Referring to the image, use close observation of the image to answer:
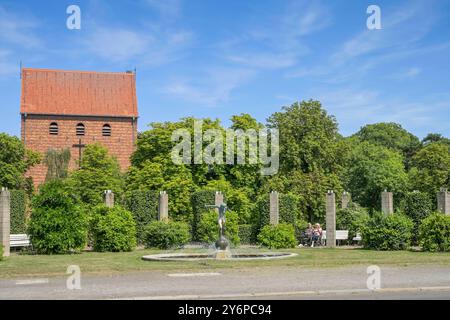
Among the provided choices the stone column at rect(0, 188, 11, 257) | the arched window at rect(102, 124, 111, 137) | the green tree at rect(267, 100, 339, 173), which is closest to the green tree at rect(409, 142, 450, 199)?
the green tree at rect(267, 100, 339, 173)

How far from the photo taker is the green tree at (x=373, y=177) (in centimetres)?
7208

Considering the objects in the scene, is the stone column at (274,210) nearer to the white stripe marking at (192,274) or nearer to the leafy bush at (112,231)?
the leafy bush at (112,231)

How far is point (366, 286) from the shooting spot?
52.9 ft

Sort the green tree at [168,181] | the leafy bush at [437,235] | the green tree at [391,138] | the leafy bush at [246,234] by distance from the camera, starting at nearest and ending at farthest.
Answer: the leafy bush at [437,235] → the leafy bush at [246,234] → the green tree at [168,181] → the green tree at [391,138]

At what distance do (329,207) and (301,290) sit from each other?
21582 millimetres

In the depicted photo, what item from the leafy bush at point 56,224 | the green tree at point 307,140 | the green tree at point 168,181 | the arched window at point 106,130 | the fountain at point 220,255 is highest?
the arched window at point 106,130

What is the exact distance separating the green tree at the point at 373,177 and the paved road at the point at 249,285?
52.4 meters

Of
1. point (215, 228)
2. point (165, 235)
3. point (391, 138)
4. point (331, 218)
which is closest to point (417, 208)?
point (331, 218)

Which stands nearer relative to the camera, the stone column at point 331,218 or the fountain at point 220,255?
the fountain at point 220,255

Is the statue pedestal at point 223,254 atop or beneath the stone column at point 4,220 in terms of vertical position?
beneath

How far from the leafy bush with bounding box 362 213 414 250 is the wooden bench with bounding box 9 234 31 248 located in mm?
17237

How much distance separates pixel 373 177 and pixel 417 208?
124 ft

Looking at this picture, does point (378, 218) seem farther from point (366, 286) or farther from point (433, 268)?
point (366, 286)

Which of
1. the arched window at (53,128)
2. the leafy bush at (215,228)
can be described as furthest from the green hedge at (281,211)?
the arched window at (53,128)
